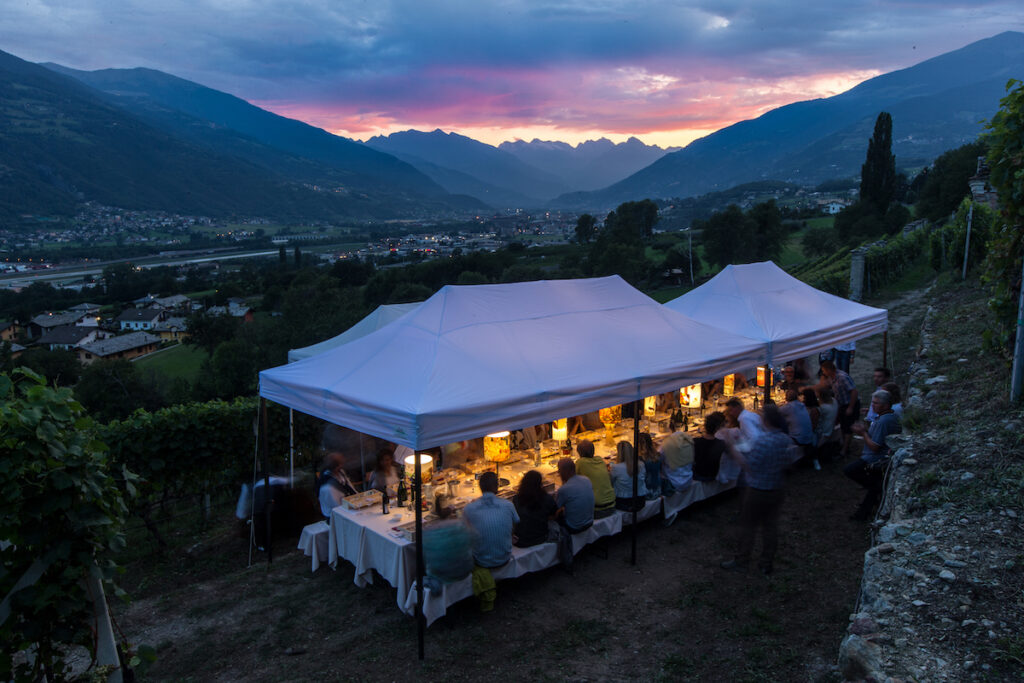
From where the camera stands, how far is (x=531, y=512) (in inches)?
225

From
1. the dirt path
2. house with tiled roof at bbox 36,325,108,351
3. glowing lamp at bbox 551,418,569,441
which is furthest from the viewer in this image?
house with tiled roof at bbox 36,325,108,351

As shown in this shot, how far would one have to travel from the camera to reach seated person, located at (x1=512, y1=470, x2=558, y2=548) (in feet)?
18.7

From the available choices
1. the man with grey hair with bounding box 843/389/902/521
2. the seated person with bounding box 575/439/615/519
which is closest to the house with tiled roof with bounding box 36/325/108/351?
the seated person with bounding box 575/439/615/519

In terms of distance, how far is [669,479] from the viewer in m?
6.93

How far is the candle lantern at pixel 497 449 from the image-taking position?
6875 mm

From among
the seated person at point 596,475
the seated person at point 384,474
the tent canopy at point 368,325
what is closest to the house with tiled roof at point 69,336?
the tent canopy at point 368,325

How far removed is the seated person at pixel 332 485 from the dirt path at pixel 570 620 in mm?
661

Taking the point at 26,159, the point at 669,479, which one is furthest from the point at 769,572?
the point at 26,159

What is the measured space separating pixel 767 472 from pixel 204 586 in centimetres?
587

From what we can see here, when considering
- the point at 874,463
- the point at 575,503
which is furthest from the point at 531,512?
the point at 874,463

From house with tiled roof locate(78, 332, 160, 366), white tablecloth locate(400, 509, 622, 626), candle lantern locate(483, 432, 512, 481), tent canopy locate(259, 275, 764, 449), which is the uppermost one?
tent canopy locate(259, 275, 764, 449)

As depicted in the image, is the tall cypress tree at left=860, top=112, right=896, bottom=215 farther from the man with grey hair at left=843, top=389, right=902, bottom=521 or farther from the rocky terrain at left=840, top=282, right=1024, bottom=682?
the rocky terrain at left=840, top=282, right=1024, bottom=682

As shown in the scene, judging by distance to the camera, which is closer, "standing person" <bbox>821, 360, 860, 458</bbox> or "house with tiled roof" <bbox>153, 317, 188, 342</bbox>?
"standing person" <bbox>821, 360, 860, 458</bbox>

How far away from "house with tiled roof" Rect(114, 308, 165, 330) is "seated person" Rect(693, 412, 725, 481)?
2858 inches
